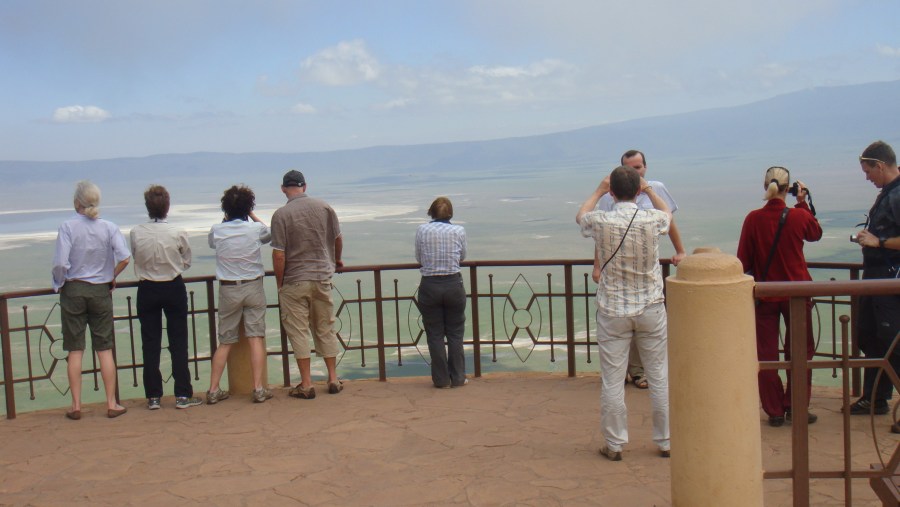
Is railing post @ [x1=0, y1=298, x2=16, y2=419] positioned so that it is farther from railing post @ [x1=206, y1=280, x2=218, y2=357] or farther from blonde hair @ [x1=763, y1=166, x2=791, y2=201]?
blonde hair @ [x1=763, y1=166, x2=791, y2=201]

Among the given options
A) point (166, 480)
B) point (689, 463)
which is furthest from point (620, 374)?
point (166, 480)

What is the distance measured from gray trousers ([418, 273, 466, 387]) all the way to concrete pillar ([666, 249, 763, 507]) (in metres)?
3.95

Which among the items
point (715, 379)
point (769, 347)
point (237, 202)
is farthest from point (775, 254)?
point (237, 202)

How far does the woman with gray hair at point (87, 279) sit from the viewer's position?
726 centimetres

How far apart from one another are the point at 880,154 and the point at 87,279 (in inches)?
240

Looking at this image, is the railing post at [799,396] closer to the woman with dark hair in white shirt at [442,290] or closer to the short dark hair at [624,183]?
the short dark hair at [624,183]

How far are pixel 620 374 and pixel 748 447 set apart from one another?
1.62 m

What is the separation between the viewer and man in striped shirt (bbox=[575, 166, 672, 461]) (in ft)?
18.0

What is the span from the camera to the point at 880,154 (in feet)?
20.3

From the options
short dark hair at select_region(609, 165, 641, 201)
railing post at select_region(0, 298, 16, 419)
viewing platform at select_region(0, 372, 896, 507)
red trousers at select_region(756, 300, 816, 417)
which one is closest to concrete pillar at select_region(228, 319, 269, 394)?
viewing platform at select_region(0, 372, 896, 507)

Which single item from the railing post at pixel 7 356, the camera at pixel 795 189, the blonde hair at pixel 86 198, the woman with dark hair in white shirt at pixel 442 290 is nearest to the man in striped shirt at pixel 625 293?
the camera at pixel 795 189

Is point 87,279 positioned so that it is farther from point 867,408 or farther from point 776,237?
point 867,408

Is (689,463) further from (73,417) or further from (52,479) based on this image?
(73,417)

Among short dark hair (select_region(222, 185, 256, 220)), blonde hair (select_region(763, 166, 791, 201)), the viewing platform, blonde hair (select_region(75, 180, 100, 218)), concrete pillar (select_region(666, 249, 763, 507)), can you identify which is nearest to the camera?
concrete pillar (select_region(666, 249, 763, 507))
